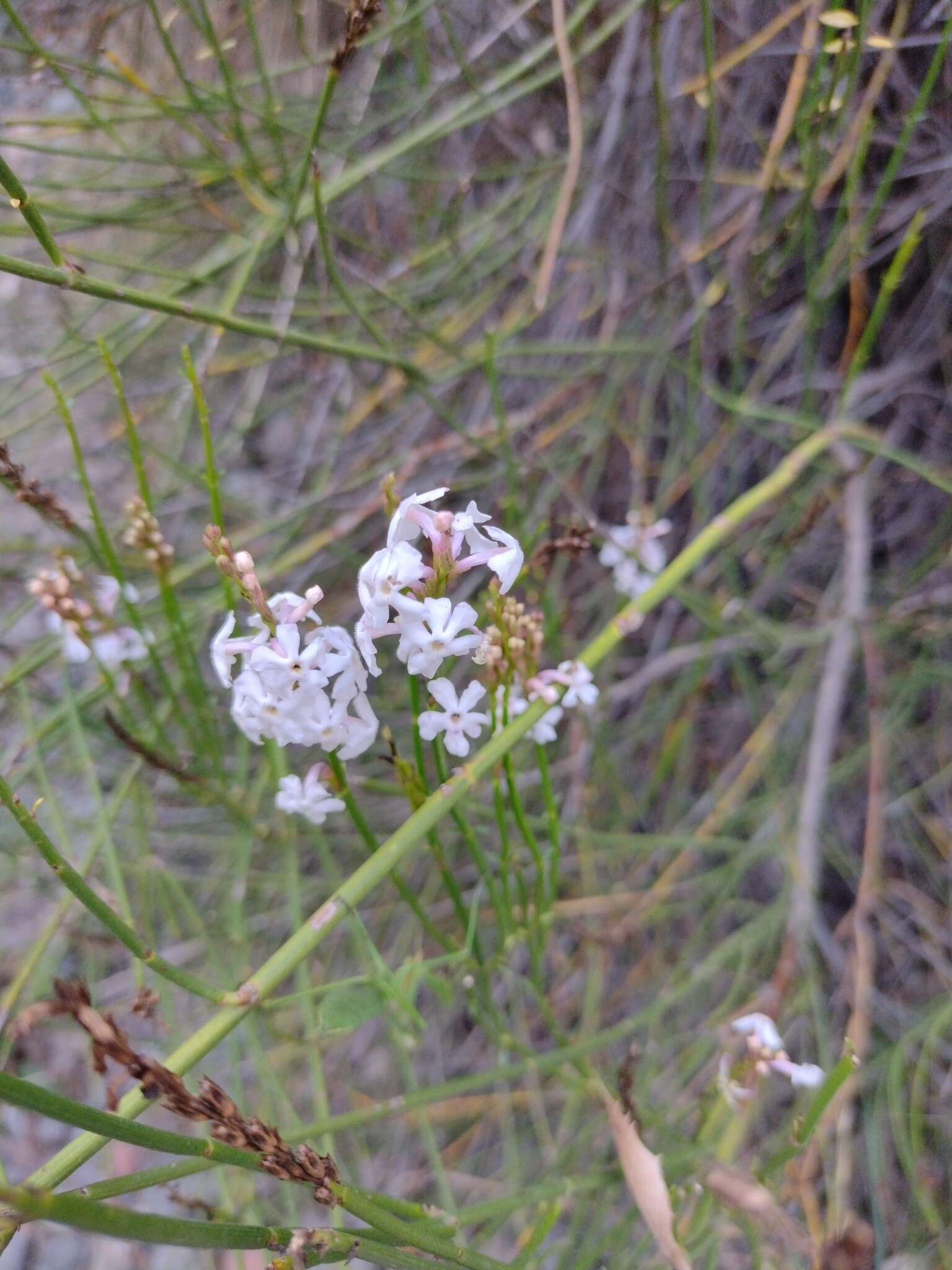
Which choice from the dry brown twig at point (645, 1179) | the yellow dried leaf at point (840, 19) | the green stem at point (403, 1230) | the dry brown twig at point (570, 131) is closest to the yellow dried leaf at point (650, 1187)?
the dry brown twig at point (645, 1179)

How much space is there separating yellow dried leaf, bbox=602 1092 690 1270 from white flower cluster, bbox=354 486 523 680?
631 millimetres

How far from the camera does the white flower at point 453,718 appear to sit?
924 millimetres

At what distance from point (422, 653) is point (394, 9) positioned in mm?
1384

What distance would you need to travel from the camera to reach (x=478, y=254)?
6.61ft

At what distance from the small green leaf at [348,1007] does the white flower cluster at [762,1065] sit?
56 cm

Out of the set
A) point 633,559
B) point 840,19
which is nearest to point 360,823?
point 633,559

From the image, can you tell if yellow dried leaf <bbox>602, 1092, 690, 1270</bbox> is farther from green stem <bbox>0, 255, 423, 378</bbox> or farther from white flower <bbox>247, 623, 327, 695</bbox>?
green stem <bbox>0, 255, 423, 378</bbox>

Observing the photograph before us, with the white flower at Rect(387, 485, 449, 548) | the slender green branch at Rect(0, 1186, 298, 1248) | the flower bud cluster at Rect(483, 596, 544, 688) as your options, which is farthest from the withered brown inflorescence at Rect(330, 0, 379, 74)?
the slender green branch at Rect(0, 1186, 298, 1248)

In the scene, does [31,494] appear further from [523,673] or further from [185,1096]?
[185,1096]

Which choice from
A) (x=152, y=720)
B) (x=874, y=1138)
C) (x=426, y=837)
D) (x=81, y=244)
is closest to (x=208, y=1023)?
(x=426, y=837)

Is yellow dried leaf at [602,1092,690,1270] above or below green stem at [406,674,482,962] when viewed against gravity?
below

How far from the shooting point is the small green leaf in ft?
2.99

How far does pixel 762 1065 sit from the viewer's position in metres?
1.21

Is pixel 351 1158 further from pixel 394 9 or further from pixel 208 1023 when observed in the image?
pixel 394 9
